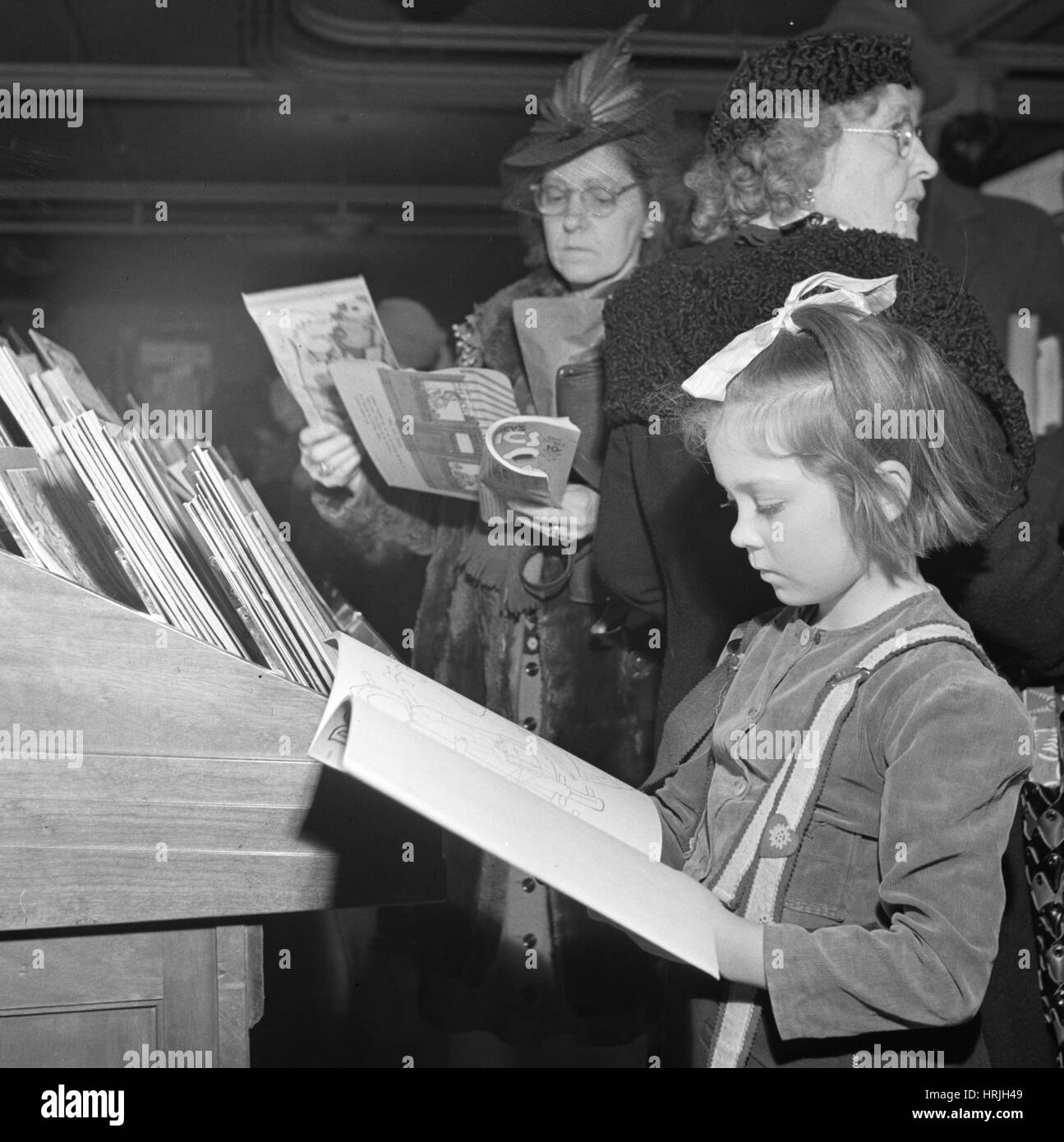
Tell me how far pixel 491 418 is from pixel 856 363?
0.73 meters

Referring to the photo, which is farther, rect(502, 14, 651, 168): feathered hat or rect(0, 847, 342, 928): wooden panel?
rect(502, 14, 651, 168): feathered hat

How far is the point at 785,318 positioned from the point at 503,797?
532 mm

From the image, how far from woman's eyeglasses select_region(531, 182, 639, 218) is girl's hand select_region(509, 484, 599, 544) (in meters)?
0.44

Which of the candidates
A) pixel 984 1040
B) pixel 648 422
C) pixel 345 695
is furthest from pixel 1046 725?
pixel 345 695

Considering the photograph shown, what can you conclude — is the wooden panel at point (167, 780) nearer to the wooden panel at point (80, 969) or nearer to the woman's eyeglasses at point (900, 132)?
the wooden panel at point (80, 969)

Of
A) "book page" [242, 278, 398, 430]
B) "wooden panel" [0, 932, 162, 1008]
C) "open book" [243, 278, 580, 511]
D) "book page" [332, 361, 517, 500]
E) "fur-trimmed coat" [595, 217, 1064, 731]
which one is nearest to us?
"wooden panel" [0, 932, 162, 1008]

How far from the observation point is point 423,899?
3.84 feet

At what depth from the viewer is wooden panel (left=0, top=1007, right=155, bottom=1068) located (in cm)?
109

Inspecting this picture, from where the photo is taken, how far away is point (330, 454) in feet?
6.35

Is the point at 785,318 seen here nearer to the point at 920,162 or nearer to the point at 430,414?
the point at 920,162

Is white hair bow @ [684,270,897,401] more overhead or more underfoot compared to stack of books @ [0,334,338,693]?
more overhead

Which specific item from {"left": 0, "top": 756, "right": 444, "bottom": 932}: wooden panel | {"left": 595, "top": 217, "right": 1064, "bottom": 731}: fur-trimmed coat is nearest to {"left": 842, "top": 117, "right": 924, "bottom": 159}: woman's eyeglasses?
{"left": 595, "top": 217, "right": 1064, "bottom": 731}: fur-trimmed coat

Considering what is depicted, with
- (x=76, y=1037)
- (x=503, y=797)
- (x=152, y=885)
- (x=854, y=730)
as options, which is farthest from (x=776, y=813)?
(x=76, y=1037)

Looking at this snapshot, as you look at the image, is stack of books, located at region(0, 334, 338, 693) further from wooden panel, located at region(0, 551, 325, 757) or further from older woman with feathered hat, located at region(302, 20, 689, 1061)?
older woman with feathered hat, located at region(302, 20, 689, 1061)
